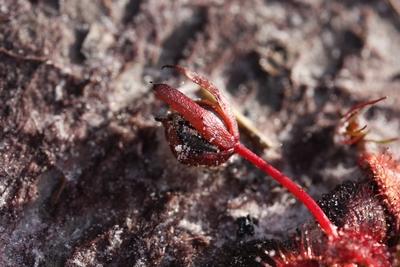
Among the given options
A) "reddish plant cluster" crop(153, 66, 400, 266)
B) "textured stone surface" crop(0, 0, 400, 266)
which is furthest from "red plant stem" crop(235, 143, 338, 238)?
"textured stone surface" crop(0, 0, 400, 266)

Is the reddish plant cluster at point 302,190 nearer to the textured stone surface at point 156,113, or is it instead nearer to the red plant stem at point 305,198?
the red plant stem at point 305,198

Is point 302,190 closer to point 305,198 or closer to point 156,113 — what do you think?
point 305,198

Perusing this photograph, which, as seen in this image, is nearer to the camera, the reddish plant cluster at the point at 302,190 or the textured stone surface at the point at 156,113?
the reddish plant cluster at the point at 302,190

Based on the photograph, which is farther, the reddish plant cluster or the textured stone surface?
the textured stone surface

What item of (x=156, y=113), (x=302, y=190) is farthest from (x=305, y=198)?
(x=156, y=113)

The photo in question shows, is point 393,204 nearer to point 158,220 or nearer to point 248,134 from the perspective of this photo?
point 248,134

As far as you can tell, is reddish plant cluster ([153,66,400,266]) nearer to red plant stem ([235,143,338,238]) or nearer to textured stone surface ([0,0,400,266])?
red plant stem ([235,143,338,238])

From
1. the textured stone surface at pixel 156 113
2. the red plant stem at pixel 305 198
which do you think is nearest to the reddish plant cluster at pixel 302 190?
the red plant stem at pixel 305 198

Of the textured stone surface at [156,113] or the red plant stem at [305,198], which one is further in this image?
the textured stone surface at [156,113]

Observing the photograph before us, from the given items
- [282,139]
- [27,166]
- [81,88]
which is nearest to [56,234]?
[27,166]
